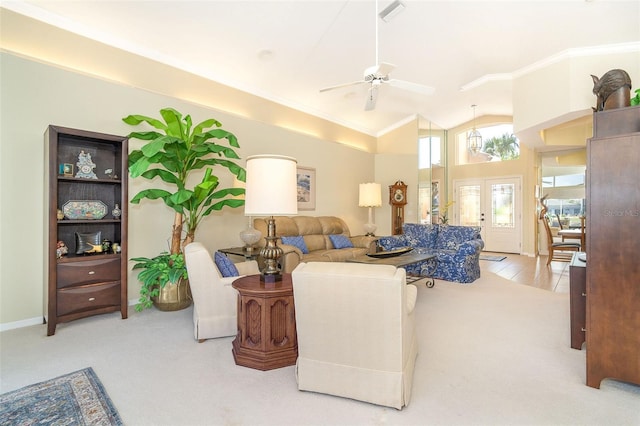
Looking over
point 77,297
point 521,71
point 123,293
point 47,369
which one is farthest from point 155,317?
point 521,71

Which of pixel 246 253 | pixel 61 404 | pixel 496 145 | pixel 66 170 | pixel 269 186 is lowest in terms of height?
pixel 61 404

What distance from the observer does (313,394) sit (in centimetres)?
187

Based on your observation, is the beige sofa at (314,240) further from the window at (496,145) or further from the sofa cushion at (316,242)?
the window at (496,145)

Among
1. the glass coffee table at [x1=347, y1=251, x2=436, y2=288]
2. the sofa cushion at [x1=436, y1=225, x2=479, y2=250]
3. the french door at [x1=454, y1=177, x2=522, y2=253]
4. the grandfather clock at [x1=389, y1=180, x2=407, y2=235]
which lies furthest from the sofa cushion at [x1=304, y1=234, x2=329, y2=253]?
the french door at [x1=454, y1=177, x2=522, y2=253]

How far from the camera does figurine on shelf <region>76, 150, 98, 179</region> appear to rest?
10.2ft

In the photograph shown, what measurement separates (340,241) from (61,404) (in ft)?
14.1

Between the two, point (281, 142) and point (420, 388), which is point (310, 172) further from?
point (420, 388)

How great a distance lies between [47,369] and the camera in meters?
2.19

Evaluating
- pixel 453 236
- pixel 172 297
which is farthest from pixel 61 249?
pixel 453 236

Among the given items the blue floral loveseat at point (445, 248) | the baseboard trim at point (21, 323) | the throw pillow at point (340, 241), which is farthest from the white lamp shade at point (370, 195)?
the baseboard trim at point (21, 323)

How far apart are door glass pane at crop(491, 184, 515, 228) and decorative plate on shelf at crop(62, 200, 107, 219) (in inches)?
353

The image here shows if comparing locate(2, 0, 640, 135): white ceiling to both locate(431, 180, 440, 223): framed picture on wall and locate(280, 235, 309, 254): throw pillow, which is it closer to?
locate(280, 235, 309, 254): throw pillow

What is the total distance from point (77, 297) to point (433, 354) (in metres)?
3.30

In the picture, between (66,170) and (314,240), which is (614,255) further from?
(66,170)
